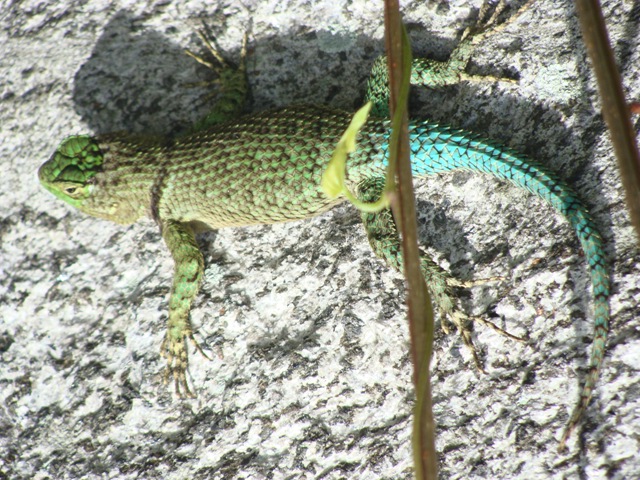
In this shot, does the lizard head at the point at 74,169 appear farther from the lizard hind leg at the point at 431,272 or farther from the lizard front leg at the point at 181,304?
the lizard hind leg at the point at 431,272

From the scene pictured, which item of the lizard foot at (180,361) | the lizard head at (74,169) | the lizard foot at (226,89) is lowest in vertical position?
the lizard foot at (180,361)

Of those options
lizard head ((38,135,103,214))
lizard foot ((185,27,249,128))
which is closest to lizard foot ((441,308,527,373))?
lizard foot ((185,27,249,128))

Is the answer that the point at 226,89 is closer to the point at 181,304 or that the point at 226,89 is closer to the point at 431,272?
the point at 181,304

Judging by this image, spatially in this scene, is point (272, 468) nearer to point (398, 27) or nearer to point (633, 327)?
point (633, 327)

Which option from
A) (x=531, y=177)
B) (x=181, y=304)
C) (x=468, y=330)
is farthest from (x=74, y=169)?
(x=531, y=177)

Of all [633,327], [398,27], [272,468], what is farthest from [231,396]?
[398,27]

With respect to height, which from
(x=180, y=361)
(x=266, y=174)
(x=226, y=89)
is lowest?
(x=180, y=361)

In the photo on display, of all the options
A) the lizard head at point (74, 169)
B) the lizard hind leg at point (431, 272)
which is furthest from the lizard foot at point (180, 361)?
the lizard hind leg at point (431, 272)
